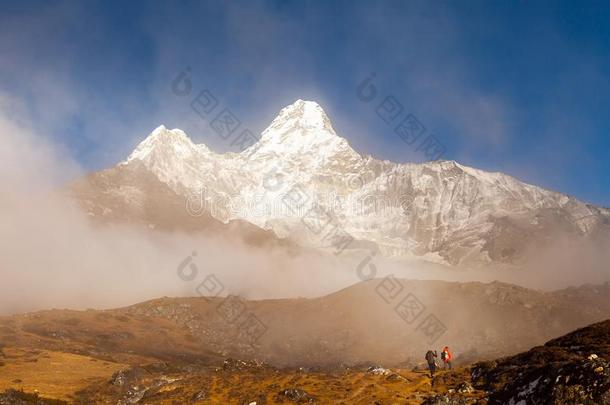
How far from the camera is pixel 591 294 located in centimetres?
19062

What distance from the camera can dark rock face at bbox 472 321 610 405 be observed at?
25203mm

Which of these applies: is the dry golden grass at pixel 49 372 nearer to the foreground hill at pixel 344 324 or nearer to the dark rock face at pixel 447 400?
the dark rock face at pixel 447 400

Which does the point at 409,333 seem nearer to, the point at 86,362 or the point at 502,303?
the point at 502,303

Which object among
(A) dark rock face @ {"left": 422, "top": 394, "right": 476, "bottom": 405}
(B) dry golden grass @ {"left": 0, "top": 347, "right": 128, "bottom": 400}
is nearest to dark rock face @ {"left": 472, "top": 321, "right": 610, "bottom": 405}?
(A) dark rock face @ {"left": 422, "top": 394, "right": 476, "bottom": 405}

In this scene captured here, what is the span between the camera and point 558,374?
1062 inches

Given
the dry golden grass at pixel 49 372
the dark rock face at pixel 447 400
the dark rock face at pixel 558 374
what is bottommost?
the dark rock face at pixel 558 374

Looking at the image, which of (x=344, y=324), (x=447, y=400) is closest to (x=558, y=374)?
(x=447, y=400)

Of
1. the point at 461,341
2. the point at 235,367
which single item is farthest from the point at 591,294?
the point at 235,367

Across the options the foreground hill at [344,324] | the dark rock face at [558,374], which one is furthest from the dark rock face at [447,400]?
the foreground hill at [344,324]

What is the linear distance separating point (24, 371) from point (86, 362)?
40.6 feet

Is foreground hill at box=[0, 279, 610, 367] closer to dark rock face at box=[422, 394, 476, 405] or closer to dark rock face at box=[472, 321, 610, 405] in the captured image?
dark rock face at box=[472, 321, 610, 405]

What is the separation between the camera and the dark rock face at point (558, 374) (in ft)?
82.7

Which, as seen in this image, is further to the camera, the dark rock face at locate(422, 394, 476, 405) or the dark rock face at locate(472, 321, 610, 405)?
the dark rock face at locate(422, 394, 476, 405)

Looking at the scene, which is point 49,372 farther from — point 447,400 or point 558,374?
point 558,374
